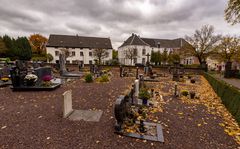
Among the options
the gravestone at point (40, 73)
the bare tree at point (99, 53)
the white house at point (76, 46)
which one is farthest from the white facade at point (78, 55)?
the gravestone at point (40, 73)

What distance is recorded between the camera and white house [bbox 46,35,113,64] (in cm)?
4700

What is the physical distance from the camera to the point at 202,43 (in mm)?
33250

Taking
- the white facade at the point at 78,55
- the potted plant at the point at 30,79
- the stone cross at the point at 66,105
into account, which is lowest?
the stone cross at the point at 66,105

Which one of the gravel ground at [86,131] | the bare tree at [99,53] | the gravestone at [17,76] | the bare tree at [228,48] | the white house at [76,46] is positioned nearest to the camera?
the gravel ground at [86,131]

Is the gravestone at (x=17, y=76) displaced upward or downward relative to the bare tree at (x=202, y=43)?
downward

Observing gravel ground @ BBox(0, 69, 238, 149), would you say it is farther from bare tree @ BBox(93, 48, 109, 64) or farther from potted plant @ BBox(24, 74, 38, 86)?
bare tree @ BBox(93, 48, 109, 64)

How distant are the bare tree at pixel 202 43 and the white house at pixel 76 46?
27673 millimetres

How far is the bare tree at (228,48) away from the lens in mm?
30516

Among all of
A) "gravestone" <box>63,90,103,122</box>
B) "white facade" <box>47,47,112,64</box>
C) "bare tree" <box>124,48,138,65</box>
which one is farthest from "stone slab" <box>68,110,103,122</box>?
"white facade" <box>47,47,112,64</box>

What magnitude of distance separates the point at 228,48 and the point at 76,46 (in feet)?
147

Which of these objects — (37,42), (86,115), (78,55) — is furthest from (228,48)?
(37,42)

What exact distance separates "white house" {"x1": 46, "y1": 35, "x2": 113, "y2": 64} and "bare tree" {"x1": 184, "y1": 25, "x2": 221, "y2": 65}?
27.7 meters

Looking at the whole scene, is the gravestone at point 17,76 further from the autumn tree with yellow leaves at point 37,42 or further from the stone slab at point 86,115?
the autumn tree with yellow leaves at point 37,42

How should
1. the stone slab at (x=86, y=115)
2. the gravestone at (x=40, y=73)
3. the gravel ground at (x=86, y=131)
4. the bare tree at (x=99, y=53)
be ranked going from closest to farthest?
the gravel ground at (x=86, y=131)
the stone slab at (x=86, y=115)
the gravestone at (x=40, y=73)
the bare tree at (x=99, y=53)
